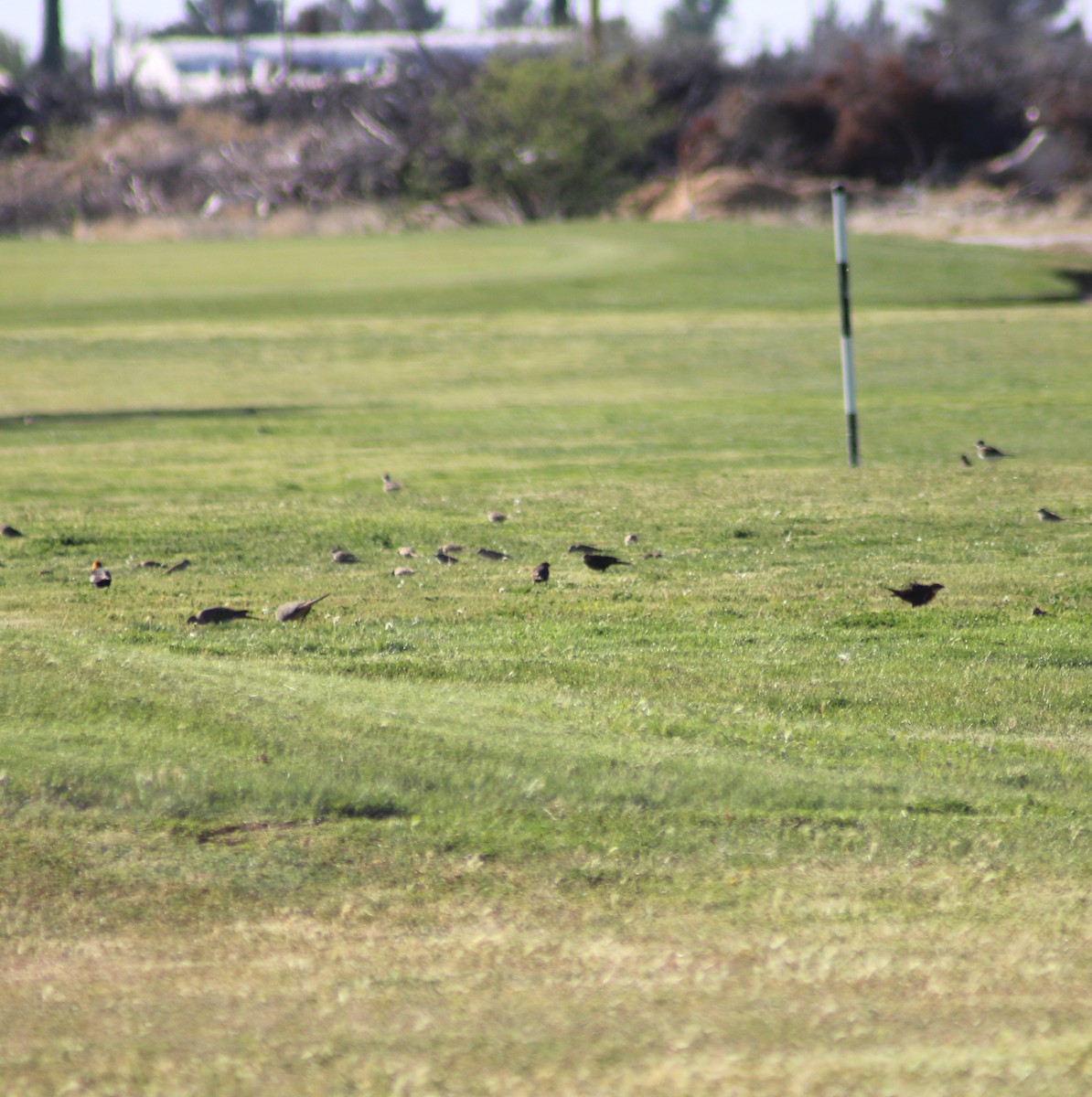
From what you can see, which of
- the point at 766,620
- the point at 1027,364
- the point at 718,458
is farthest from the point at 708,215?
the point at 766,620

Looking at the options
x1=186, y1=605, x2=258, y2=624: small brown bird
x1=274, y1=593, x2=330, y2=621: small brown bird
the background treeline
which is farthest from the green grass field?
the background treeline

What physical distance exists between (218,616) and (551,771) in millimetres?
2530

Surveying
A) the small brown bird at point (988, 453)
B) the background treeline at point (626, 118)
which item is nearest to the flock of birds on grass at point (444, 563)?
the small brown bird at point (988, 453)

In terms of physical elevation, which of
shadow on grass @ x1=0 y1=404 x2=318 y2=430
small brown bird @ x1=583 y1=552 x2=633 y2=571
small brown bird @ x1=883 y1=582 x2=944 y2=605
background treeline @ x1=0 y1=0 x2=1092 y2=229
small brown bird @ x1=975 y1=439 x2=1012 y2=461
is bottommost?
shadow on grass @ x1=0 y1=404 x2=318 y2=430

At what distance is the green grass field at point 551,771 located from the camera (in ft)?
10.4

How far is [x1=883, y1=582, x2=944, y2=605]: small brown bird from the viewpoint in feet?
23.1

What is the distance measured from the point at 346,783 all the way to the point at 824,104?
64001 mm

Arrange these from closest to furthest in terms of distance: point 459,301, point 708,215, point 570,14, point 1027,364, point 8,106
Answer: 1. point 1027,364
2. point 459,301
3. point 708,215
4. point 8,106
5. point 570,14

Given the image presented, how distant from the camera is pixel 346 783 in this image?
4586 mm

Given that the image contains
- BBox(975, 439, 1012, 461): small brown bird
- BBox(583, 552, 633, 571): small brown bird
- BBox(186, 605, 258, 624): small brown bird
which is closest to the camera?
BBox(186, 605, 258, 624): small brown bird

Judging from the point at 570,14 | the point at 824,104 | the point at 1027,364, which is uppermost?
the point at 570,14

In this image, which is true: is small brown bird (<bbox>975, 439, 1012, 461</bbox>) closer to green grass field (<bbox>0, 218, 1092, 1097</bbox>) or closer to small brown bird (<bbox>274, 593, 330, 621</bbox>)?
green grass field (<bbox>0, 218, 1092, 1097</bbox>)

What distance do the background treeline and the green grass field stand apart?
46.6 meters

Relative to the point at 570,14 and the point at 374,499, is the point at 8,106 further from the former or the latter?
the point at 374,499
